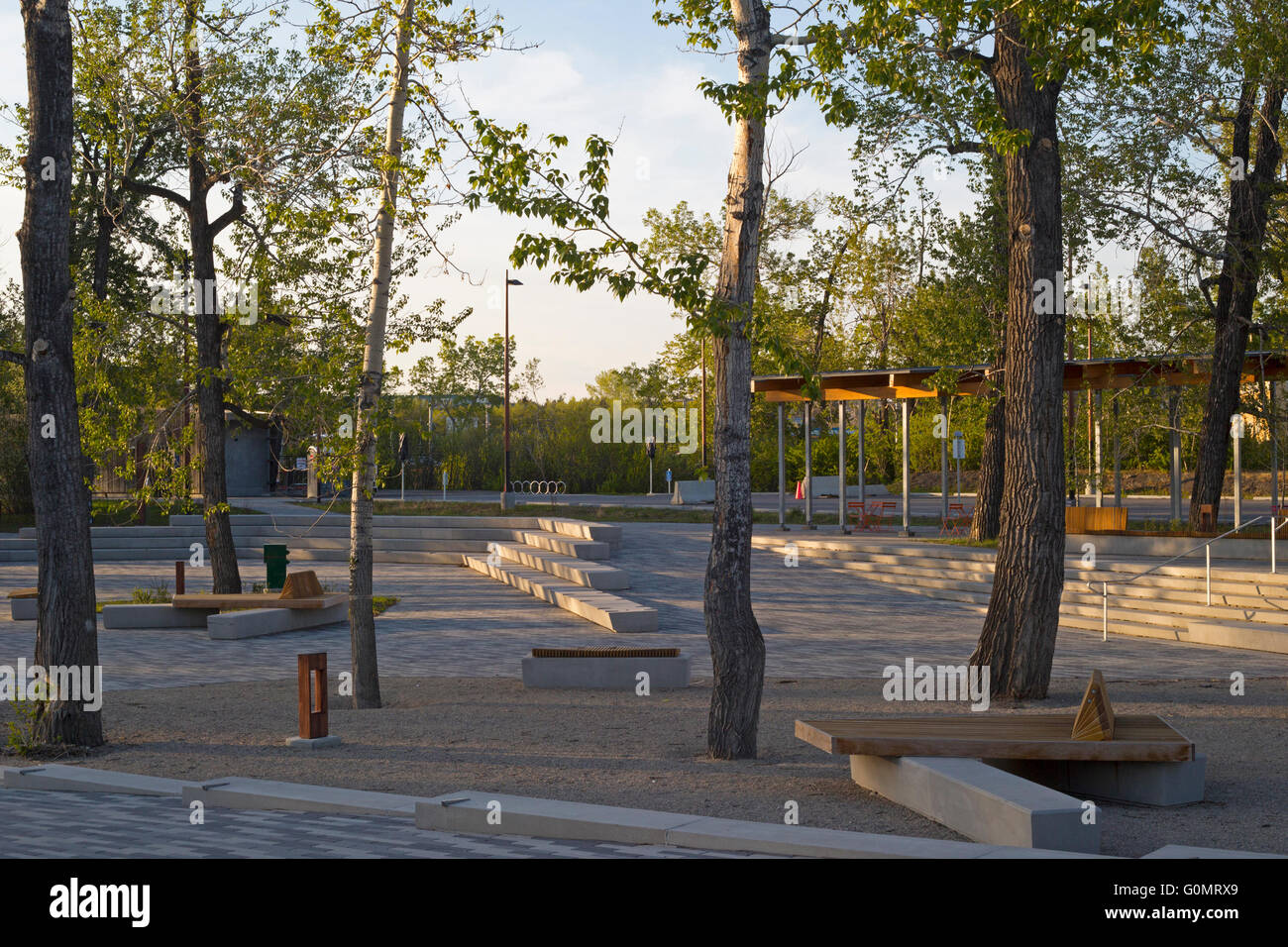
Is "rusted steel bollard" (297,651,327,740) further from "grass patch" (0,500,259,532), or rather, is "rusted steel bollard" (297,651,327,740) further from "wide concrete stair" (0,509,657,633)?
"grass patch" (0,500,259,532)

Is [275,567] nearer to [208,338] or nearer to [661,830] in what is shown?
[208,338]

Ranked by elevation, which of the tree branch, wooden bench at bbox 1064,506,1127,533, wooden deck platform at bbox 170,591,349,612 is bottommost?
wooden deck platform at bbox 170,591,349,612

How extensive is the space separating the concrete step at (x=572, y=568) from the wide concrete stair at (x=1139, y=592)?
5.52 metres

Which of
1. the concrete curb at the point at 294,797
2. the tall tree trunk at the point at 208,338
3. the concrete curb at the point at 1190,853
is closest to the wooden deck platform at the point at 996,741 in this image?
the concrete curb at the point at 1190,853

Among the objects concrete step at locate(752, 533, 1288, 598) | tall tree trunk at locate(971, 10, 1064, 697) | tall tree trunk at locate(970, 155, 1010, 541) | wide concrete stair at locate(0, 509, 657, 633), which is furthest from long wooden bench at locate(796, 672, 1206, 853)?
tall tree trunk at locate(970, 155, 1010, 541)

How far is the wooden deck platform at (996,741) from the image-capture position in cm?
720

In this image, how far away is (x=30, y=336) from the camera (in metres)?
9.44

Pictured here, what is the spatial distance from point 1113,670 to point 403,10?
986 cm

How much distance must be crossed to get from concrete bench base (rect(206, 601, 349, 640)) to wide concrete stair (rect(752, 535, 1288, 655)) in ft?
34.1

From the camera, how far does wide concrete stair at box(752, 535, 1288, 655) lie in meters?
15.8

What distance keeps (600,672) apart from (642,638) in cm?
287

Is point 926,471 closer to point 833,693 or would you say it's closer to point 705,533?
point 705,533

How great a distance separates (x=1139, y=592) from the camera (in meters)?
18.5

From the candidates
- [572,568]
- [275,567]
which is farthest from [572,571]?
[275,567]
